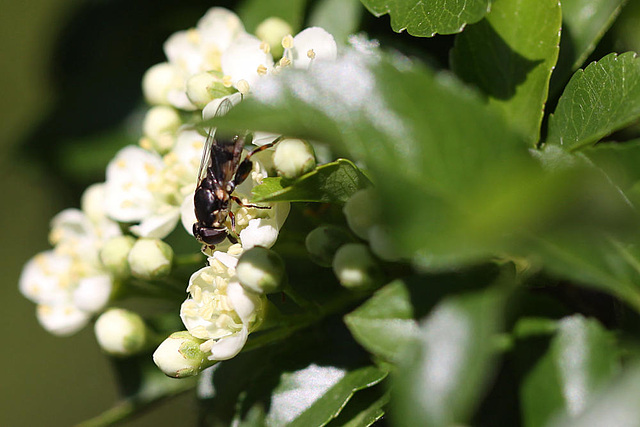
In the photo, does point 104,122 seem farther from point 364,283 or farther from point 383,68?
point 383,68

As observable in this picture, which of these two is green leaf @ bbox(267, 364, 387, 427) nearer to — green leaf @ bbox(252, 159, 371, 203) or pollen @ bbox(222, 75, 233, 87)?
green leaf @ bbox(252, 159, 371, 203)

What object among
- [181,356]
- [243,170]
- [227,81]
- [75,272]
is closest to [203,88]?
[227,81]

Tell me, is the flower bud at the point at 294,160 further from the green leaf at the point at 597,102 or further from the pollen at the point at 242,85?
the green leaf at the point at 597,102

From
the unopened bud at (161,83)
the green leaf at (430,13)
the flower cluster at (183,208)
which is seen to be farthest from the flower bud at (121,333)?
the green leaf at (430,13)

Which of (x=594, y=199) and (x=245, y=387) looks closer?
(x=594, y=199)

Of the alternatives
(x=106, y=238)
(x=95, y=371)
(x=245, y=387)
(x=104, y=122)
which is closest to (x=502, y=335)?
(x=245, y=387)

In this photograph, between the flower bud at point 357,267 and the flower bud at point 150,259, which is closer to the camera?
the flower bud at point 357,267

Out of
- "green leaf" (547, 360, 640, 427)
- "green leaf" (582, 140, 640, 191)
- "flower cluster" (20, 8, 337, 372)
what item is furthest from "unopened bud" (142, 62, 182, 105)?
"green leaf" (547, 360, 640, 427)
